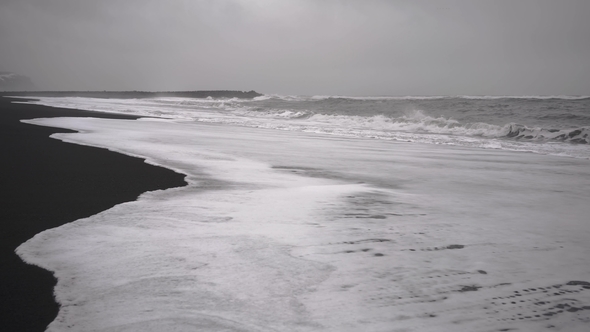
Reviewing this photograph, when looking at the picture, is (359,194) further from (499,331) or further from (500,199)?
(499,331)

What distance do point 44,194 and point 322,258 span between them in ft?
7.86

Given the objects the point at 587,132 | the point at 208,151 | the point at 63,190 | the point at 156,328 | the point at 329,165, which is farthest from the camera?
the point at 587,132

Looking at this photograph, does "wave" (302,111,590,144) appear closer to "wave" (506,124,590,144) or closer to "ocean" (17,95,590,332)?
"wave" (506,124,590,144)

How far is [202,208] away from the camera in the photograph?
3.02m

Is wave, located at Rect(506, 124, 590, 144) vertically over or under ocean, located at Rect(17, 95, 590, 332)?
over

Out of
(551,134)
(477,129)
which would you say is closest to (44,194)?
(551,134)

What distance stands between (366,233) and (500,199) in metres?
1.78

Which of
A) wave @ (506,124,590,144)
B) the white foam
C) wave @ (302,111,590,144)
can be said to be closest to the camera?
the white foam

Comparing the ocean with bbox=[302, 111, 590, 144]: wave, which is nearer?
the ocean

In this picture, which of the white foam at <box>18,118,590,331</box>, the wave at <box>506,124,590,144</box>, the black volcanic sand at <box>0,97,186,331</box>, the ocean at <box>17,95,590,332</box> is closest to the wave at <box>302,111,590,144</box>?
the wave at <box>506,124,590,144</box>

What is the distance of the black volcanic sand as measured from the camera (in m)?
1.58

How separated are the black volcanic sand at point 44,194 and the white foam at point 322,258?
0.09 metres

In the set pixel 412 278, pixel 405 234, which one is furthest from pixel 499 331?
pixel 405 234

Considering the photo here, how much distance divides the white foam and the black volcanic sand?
0.29 feet
